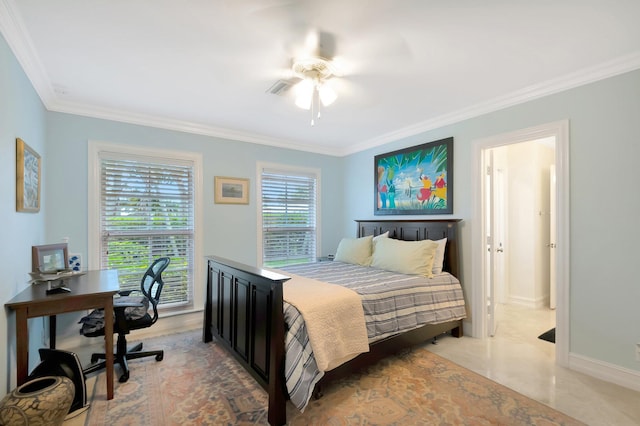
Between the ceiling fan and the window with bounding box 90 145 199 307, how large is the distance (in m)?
1.73

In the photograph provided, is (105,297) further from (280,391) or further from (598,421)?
(598,421)

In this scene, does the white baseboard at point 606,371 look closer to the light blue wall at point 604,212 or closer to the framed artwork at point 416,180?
the light blue wall at point 604,212

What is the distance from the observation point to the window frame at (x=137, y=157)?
10.2ft

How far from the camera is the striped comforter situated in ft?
6.21

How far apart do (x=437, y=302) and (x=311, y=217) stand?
2394 millimetres

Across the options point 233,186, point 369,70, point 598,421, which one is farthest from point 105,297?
point 598,421

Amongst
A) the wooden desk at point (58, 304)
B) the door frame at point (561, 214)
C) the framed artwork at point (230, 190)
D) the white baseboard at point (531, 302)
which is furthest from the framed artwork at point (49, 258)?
the white baseboard at point (531, 302)

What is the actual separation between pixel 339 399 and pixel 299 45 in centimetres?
246

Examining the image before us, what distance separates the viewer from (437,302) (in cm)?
299

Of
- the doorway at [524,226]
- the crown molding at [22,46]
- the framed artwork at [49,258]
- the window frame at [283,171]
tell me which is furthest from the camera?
the doorway at [524,226]

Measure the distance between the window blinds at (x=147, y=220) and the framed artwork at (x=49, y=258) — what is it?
0.50 m

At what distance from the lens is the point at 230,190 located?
396 centimetres

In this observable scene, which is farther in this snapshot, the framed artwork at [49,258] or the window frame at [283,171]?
the window frame at [283,171]

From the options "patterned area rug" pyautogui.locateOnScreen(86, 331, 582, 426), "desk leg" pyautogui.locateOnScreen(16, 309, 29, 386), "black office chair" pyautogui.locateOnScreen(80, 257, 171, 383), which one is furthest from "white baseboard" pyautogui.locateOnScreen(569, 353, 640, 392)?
"desk leg" pyautogui.locateOnScreen(16, 309, 29, 386)
